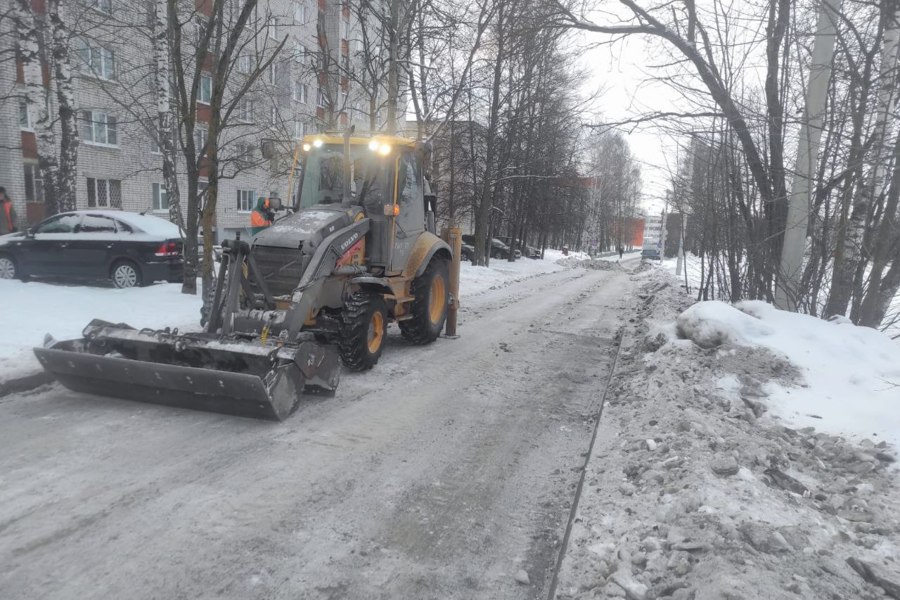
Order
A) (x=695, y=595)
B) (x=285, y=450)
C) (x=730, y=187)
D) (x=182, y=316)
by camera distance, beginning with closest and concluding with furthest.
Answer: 1. (x=695, y=595)
2. (x=285, y=450)
3. (x=182, y=316)
4. (x=730, y=187)

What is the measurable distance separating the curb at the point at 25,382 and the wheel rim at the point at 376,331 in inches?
123

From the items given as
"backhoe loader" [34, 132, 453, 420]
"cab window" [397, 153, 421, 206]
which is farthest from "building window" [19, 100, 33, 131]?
"cab window" [397, 153, 421, 206]

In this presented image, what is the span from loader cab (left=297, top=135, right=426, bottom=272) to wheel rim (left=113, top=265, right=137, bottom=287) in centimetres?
524

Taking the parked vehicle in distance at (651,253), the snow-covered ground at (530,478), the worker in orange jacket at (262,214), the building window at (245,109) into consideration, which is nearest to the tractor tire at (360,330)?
the snow-covered ground at (530,478)

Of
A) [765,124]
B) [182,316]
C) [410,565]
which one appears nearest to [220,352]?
[410,565]

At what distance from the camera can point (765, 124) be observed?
789 centimetres

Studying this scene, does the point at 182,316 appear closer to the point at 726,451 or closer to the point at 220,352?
the point at 220,352

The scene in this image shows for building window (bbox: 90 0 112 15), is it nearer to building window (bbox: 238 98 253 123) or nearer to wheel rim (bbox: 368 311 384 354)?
building window (bbox: 238 98 253 123)

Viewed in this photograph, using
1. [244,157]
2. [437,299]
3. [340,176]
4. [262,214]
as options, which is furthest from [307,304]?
[244,157]

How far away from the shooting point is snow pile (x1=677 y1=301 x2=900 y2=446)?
4.55m

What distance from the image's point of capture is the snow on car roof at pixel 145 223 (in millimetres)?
11062

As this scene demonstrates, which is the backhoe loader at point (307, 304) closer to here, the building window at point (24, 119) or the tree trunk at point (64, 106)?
the tree trunk at point (64, 106)

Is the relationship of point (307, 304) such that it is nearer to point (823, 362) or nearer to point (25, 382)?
point (25, 382)

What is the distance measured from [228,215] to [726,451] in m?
29.9
